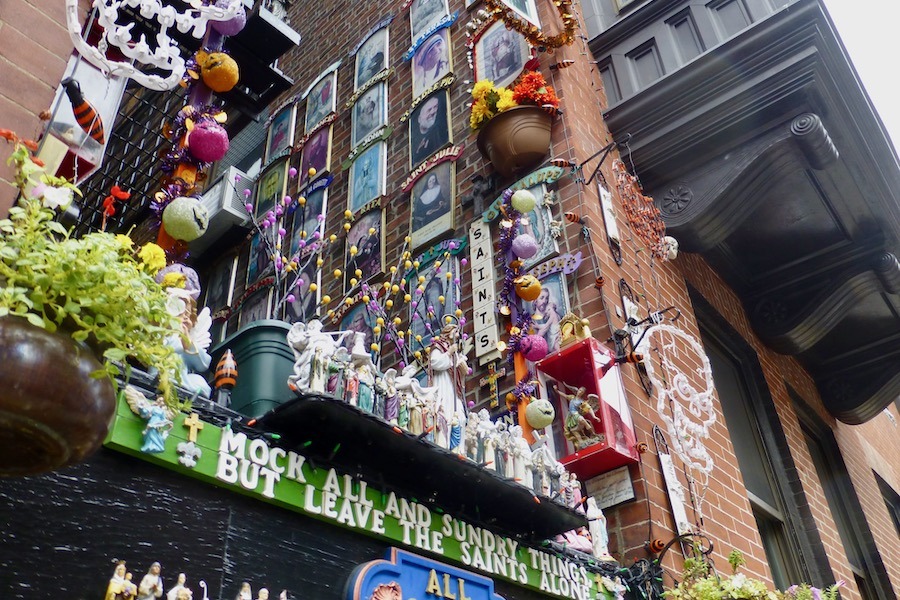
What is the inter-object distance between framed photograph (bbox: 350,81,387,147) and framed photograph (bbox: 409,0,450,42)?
0.78 metres

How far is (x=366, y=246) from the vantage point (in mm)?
8477

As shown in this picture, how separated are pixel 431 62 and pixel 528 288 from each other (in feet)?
13.4

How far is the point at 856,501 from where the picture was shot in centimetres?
995

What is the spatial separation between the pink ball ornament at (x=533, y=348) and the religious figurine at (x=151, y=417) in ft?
10.8

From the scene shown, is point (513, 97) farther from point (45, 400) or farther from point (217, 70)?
point (45, 400)

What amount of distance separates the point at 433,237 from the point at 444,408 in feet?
11.1

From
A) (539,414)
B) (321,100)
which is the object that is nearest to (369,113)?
(321,100)

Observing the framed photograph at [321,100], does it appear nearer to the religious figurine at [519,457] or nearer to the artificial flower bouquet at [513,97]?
the artificial flower bouquet at [513,97]

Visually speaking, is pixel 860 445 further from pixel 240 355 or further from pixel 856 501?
pixel 240 355

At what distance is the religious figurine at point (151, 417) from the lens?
312 centimetres

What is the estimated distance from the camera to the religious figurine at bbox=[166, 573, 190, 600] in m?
2.92

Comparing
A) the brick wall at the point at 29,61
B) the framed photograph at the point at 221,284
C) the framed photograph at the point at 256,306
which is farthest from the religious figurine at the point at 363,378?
the framed photograph at the point at 221,284

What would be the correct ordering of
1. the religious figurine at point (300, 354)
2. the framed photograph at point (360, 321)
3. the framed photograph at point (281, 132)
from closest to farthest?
the religious figurine at point (300, 354), the framed photograph at point (360, 321), the framed photograph at point (281, 132)

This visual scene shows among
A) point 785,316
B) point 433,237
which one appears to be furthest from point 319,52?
point 785,316
